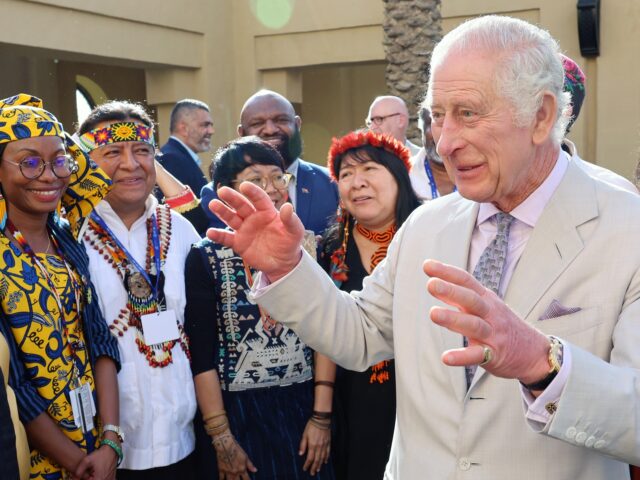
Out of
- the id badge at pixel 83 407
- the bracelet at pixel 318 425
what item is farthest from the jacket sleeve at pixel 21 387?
the bracelet at pixel 318 425

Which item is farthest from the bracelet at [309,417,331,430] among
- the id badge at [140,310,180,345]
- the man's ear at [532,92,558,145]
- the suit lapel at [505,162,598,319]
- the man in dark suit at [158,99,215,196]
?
the man in dark suit at [158,99,215,196]

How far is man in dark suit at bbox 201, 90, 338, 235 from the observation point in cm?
425

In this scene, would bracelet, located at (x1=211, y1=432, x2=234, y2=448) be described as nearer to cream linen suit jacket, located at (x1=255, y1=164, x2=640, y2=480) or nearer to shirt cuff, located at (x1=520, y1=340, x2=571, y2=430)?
cream linen suit jacket, located at (x1=255, y1=164, x2=640, y2=480)

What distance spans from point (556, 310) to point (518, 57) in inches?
24.1

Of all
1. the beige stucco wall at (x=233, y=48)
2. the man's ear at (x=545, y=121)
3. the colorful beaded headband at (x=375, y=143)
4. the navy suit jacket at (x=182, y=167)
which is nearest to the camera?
the man's ear at (x=545, y=121)

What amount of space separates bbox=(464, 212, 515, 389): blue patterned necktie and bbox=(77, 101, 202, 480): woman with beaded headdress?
155 centimetres

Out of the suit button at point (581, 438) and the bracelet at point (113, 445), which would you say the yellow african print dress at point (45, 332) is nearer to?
the bracelet at point (113, 445)

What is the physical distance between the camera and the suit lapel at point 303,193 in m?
4.24

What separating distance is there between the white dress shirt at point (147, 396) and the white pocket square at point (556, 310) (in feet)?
5.85

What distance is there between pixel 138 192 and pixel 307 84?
43.7 feet

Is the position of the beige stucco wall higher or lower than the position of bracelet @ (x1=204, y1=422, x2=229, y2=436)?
higher

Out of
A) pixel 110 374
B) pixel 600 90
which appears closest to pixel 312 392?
pixel 110 374

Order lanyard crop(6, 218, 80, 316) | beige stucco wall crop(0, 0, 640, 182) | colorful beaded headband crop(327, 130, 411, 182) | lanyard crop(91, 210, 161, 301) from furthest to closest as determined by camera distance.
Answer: beige stucco wall crop(0, 0, 640, 182) → colorful beaded headband crop(327, 130, 411, 182) → lanyard crop(91, 210, 161, 301) → lanyard crop(6, 218, 80, 316)

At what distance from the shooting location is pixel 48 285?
9.07 feet
